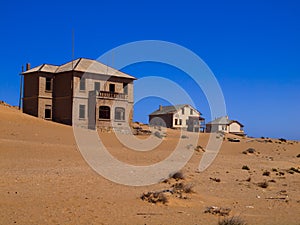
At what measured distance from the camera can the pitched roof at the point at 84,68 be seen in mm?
41188

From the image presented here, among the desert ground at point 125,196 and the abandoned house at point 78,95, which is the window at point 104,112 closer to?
the abandoned house at point 78,95

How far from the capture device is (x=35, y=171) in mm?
14789

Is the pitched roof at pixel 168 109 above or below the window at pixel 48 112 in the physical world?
above

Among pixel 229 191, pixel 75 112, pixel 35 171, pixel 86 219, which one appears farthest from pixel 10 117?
pixel 86 219

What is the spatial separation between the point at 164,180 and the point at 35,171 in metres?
5.01

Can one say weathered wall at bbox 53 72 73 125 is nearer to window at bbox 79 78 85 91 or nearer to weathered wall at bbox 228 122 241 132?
window at bbox 79 78 85 91

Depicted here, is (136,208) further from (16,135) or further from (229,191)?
(16,135)

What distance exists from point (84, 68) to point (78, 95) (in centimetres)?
323

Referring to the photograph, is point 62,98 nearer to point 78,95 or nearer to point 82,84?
point 78,95

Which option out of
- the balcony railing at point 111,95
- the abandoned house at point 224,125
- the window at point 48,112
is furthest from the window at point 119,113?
the abandoned house at point 224,125

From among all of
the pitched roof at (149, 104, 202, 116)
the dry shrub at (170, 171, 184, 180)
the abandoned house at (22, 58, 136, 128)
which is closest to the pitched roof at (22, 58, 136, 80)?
the abandoned house at (22, 58, 136, 128)

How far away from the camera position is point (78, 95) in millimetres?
40125

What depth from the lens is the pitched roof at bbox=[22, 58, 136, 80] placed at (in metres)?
41.2

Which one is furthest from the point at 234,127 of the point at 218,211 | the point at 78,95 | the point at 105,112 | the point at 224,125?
the point at 218,211
